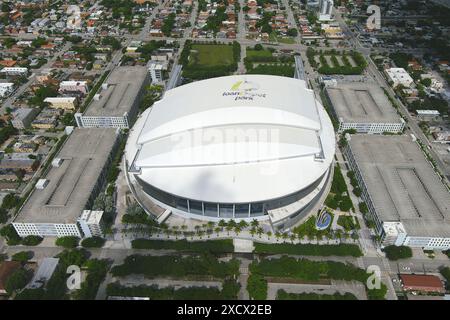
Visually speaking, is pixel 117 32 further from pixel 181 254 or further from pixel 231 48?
pixel 181 254

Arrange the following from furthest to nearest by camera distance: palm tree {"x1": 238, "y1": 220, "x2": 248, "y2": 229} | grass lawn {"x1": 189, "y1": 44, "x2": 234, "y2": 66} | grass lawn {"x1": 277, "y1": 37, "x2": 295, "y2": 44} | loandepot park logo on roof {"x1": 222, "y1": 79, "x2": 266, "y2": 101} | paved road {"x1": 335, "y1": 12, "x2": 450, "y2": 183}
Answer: grass lawn {"x1": 277, "y1": 37, "x2": 295, "y2": 44} < grass lawn {"x1": 189, "y1": 44, "x2": 234, "y2": 66} < paved road {"x1": 335, "y1": 12, "x2": 450, "y2": 183} < loandepot park logo on roof {"x1": 222, "y1": 79, "x2": 266, "y2": 101} < palm tree {"x1": 238, "y1": 220, "x2": 248, "y2": 229}

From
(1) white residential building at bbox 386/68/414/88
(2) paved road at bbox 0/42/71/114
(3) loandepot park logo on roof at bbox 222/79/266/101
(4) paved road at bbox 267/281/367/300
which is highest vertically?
(3) loandepot park logo on roof at bbox 222/79/266/101

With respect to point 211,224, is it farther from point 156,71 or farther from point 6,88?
point 6,88

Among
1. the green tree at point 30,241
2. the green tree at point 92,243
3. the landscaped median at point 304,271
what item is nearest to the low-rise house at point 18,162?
the green tree at point 30,241

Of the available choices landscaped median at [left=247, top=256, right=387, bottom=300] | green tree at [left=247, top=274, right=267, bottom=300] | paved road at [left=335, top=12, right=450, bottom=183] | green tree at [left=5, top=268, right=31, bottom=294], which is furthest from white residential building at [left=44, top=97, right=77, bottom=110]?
paved road at [left=335, top=12, right=450, bottom=183]

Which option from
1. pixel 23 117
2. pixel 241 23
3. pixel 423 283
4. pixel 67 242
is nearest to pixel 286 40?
pixel 241 23

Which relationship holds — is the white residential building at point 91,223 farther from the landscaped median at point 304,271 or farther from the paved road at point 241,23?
the paved road at point 241,23

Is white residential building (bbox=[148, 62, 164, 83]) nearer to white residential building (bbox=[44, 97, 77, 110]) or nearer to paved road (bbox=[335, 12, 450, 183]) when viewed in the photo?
white residential building (bbox=[44, 97, 77, 110])
